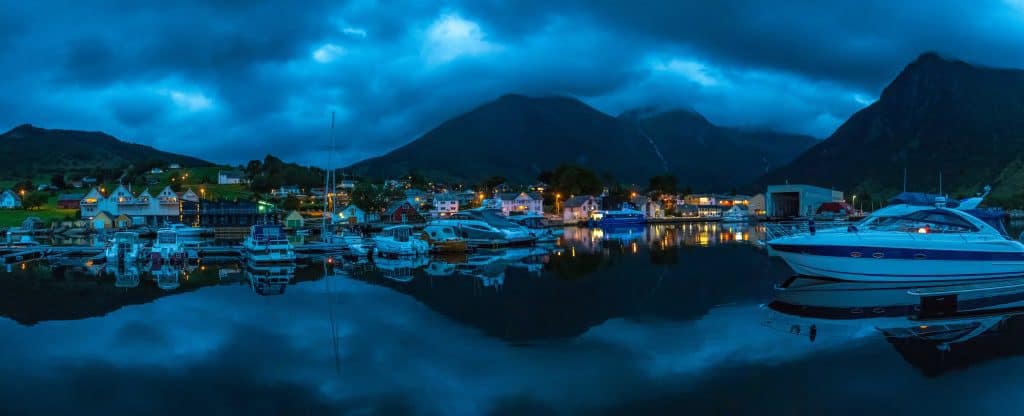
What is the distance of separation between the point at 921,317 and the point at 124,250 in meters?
41.0

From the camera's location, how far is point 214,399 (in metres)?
10.9

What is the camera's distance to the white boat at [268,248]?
116ft

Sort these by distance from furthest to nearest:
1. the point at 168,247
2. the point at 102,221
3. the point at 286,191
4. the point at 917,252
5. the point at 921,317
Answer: the point at 286,191 < the point at 102,221 < the point at 168,247 < the point at 917,252 < the point at 921,317

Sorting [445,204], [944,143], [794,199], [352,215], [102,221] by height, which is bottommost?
[102,221]

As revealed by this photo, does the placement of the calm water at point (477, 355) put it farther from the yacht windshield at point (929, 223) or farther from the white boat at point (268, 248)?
the white boat at point (268, 248)

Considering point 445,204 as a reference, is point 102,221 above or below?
below

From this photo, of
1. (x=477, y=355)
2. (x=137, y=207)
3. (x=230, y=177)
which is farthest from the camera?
(x=230, y=177)

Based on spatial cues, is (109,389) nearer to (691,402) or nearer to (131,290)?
(691,402)

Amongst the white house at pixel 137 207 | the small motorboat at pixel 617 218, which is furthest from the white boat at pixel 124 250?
the small motorboat at pixel 617 218

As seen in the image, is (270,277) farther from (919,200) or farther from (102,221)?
(102,221)

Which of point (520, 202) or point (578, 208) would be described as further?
point (520, 202)

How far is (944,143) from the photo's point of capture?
16400 cm

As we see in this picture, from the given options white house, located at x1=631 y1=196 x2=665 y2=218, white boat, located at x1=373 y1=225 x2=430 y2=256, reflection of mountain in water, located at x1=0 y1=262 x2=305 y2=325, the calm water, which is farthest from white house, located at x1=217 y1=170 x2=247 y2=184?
the calm water

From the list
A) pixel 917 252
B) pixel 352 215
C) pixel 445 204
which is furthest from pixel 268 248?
Result: pixel 445 204
